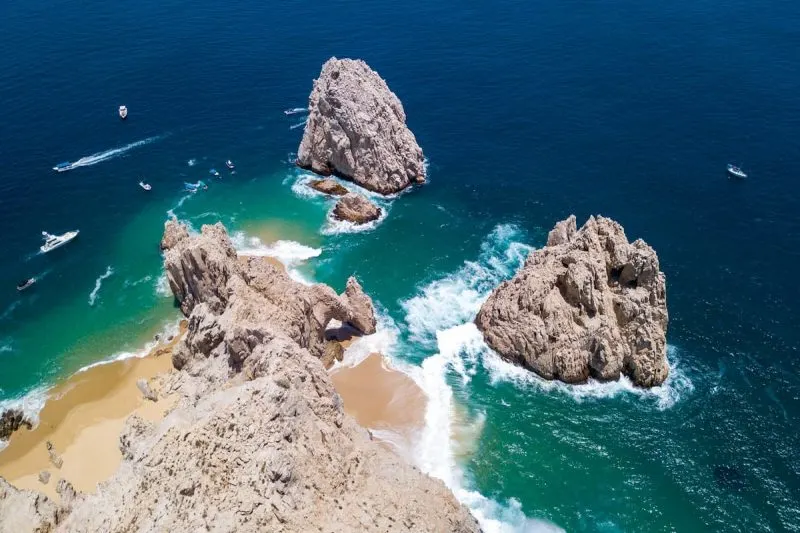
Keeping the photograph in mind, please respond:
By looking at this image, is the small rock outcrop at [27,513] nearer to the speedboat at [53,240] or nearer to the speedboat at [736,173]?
the speedboat at [53,240]

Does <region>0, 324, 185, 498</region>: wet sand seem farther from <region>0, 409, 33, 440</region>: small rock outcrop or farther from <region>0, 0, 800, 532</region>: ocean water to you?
<region>0, 0, 800, 532</region>: ocean water

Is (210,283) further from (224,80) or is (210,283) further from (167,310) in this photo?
(224,80)

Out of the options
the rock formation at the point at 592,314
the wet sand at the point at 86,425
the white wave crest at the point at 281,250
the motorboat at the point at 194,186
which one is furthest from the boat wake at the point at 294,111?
the rock formation at the point at 592,314

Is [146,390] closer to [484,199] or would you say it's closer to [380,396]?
[380,396]

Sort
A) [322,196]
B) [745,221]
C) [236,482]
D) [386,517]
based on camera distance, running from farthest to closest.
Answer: [322,196] → [745,221] → [386,517] → [236,482]

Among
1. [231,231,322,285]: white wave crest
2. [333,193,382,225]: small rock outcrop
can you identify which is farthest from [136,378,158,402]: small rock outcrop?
[333,193,382,225]: small rock outcrop

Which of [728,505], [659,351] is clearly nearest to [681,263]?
[659,351]
